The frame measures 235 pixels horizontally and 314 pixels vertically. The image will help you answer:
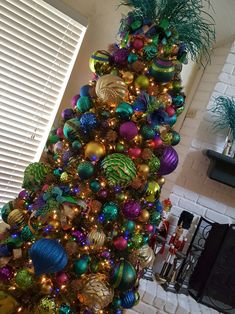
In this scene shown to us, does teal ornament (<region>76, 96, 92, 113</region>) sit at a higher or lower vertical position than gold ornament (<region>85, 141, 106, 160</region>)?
higher

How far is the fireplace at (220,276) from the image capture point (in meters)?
1.88

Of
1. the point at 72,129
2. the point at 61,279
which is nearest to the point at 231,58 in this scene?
the point at 72,129

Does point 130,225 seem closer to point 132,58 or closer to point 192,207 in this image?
point 132,58

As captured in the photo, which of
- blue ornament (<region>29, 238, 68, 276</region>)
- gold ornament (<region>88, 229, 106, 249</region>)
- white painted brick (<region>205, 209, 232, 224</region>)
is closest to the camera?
blue ornament (<region>29, 238, 68, 276</region>)

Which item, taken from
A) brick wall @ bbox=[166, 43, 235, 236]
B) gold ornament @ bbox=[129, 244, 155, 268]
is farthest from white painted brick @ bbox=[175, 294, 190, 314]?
gold ornament @ bbox=[129, 244, 155, 268]

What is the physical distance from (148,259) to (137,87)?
0.70 metres

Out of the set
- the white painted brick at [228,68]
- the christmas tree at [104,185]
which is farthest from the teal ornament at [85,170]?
the white painted brick at [228,68]

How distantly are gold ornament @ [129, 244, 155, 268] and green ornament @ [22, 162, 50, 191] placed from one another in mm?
457

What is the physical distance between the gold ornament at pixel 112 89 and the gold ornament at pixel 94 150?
0.57 ft

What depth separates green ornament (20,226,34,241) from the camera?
1.08 meters

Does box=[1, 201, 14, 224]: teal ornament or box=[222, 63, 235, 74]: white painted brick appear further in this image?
box=[222, 63, 235, 74]: white painted brick

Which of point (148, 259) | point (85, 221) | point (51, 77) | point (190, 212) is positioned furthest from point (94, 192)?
point (190, 212)

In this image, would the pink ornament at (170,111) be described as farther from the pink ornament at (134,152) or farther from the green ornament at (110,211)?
the green ornament at (110,211)

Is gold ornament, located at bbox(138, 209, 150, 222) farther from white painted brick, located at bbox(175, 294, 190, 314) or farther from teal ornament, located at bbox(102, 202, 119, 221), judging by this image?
white painted brick, located at bbox(175, 294, 190, 314)
